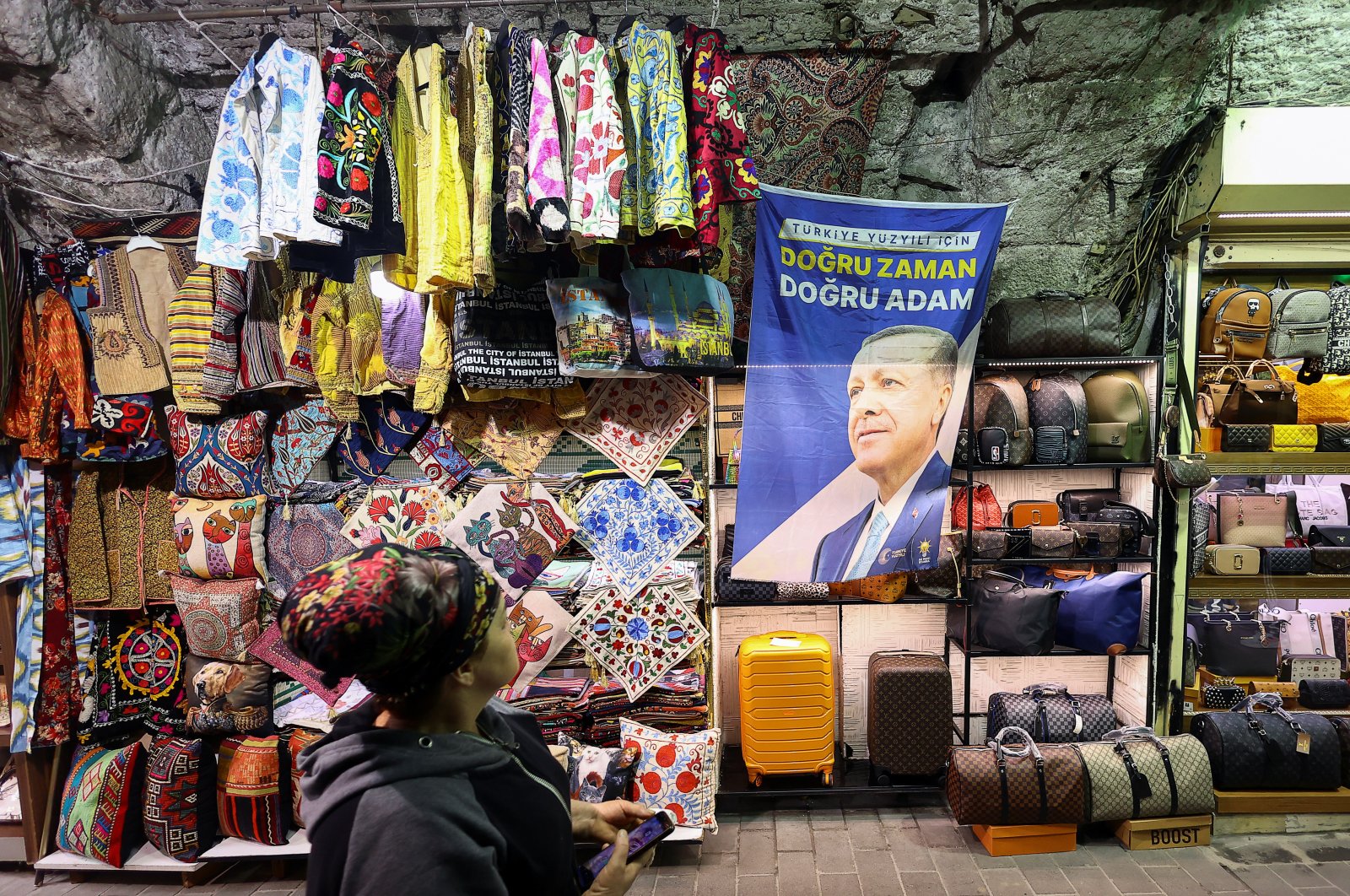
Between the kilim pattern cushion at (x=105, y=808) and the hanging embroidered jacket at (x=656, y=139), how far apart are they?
3.26 meters

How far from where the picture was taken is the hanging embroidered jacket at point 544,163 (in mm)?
2297

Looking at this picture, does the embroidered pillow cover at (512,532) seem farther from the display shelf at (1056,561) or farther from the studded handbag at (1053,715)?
the studded handbag at (1053,715)

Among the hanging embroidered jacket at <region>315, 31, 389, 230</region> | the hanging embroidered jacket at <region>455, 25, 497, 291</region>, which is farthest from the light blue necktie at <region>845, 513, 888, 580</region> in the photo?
the hanging embroidered jacket at <region>315, 31, 389, 230</region>

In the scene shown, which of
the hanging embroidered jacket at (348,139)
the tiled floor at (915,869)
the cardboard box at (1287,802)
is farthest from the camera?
the cardboard box at (1287,802)

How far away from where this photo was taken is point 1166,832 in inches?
122

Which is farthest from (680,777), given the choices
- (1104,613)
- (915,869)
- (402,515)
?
(1104,613)

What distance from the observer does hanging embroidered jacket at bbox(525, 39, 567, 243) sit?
7.54 feet

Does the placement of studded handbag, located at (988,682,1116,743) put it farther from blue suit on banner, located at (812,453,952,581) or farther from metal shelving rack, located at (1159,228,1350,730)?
blue suit on banner, located at (812,453,952,581)

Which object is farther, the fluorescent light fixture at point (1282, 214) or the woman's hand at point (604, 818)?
the fluorescent light fixture at point (1282, 214)

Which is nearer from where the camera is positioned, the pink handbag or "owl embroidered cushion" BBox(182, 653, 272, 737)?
"owl embroidered cushion" BBox(182, 653, 272, 737)

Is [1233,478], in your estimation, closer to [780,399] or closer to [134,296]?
[780,399]

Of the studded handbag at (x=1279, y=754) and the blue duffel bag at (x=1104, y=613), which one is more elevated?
the blue duffel bag at (x=1104, y=613)

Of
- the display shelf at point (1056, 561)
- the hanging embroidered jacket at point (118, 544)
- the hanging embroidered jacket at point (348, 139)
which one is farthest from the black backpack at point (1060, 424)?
the hanging embroidered jacket at point (118, 544)

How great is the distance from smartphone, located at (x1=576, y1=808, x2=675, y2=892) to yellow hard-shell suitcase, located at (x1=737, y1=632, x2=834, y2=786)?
1.94 m
